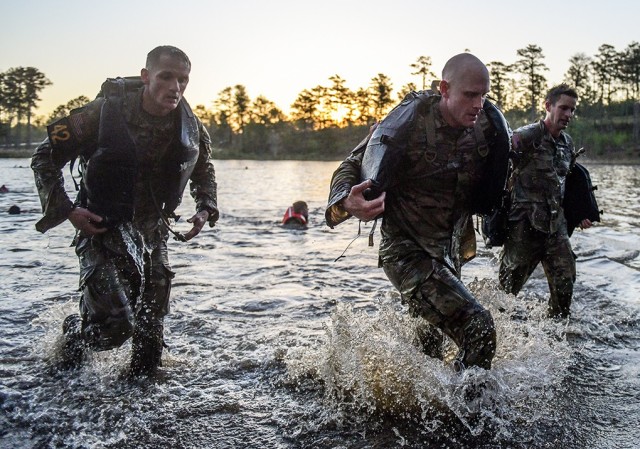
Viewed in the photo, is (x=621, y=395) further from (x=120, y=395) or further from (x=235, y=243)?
(x=235, y=243)

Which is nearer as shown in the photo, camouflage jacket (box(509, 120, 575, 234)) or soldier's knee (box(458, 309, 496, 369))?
soldier's knee (box(458, 309, 496, 369))

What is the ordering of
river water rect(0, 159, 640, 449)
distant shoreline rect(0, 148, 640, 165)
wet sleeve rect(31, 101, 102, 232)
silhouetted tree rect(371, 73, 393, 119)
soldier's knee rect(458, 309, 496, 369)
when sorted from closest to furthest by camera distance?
soldier's knee rect(458, 309, 496, 369) → river water rect(0, 159, 640, 449) → wet sleeve rect(31, 101, 102, 232) → distant shoreline rect(0, 148, 640, 165) → silhouetted tree rect(371, 73, 393, 119)

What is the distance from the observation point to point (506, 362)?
468 cm

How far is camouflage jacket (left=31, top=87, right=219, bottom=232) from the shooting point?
13.8ft

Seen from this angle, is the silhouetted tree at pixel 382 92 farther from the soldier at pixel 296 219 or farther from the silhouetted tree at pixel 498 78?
the soldier at pixel 296 219

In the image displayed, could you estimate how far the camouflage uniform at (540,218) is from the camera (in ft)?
20.3

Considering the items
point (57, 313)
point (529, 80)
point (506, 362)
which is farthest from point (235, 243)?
point (529, 80)

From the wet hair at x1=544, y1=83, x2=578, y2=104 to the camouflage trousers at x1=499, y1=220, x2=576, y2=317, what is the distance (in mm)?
1356

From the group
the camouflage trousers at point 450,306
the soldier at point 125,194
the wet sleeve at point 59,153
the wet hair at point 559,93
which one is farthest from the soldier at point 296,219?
the camouflage trousers at point 450,306

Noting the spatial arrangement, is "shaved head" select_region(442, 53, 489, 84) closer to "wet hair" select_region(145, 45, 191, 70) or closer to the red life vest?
"wet hair" select_region(145, 45, 191, 70)

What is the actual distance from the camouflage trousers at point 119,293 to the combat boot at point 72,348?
0.38 m

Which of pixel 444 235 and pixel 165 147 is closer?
pixel 444 235

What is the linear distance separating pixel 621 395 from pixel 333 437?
92.2 inches

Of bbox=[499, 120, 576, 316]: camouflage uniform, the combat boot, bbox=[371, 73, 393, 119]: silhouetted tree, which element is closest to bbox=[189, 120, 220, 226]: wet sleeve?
the combat boot
